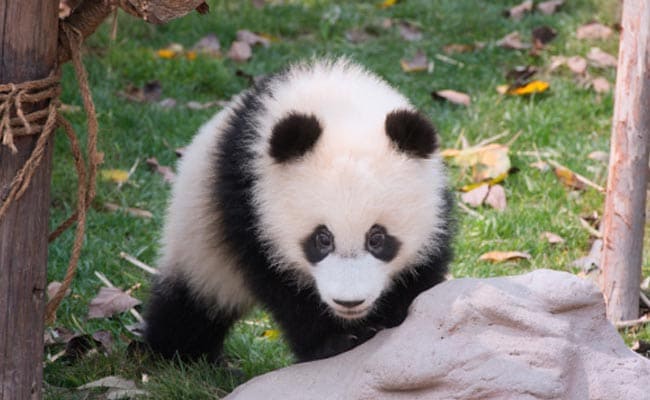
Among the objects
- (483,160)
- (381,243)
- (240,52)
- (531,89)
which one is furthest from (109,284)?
(531,89)

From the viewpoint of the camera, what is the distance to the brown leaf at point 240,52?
7129 mm

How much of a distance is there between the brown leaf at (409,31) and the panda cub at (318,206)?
393cm

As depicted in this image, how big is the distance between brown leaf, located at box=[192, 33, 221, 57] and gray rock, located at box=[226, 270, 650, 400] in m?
4.45

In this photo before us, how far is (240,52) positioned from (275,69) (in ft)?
1.39

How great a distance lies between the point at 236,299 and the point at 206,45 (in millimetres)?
3647

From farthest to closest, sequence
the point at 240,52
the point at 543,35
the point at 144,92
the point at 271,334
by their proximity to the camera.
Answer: the point at 543,35 < the point at 240,52 < the point at 144,92 < the point at 271,334

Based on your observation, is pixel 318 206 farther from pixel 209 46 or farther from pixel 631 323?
pixel 209 46

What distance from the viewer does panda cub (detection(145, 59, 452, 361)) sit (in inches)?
121

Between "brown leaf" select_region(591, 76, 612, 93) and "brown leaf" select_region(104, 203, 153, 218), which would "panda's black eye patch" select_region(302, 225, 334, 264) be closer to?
"brown leaf" select_region(104, 203, 153, 218)

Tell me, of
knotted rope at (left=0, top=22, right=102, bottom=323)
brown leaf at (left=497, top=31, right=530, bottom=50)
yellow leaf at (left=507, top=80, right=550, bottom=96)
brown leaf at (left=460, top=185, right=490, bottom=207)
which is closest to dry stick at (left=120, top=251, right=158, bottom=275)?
brown leaf at (left=460, top=185, right=490, bottom=207)

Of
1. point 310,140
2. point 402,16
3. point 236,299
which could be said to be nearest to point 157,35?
point 402,16

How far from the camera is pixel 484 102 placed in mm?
6367

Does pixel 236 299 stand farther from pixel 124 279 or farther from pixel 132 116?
pixel 132 116

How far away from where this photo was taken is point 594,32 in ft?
23.8
